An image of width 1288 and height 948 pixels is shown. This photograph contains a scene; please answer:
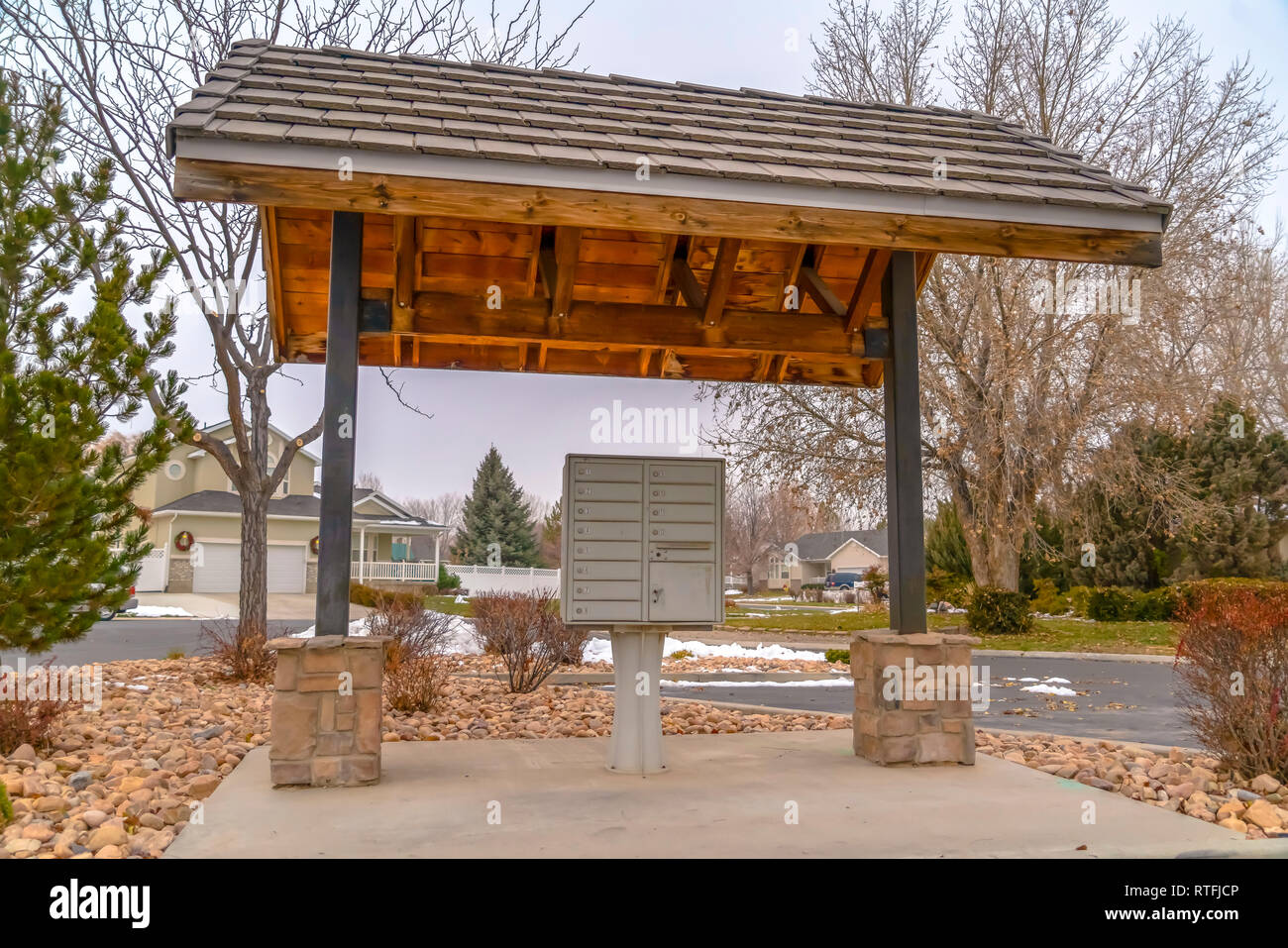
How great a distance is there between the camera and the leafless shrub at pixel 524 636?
925 cm

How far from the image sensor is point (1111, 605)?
2164 cm

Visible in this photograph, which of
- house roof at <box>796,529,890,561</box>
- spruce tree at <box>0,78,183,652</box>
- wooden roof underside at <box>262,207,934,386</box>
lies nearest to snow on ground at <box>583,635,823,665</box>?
wooden roof underside at <box>262,207,934,386</box>

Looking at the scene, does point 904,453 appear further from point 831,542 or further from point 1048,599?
point 831,542

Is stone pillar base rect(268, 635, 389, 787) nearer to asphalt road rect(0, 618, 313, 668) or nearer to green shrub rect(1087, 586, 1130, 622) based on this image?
asphalt road rect(0, 618, 313, 668)

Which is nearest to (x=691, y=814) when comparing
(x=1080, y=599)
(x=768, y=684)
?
(x=768, y=684)

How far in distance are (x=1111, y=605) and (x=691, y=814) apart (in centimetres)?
2060

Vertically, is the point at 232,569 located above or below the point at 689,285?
below

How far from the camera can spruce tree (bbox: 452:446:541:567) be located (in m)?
40.1

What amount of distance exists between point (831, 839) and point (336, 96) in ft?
14.9

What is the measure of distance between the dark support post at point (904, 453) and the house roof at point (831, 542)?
56.3 m

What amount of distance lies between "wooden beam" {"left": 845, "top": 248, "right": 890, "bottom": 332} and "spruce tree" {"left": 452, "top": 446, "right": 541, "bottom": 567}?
34750 millimetres

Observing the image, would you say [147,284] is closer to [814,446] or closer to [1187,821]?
[1187,821]

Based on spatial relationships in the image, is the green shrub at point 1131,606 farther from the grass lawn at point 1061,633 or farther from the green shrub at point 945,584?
the green shrub at point 945,584
